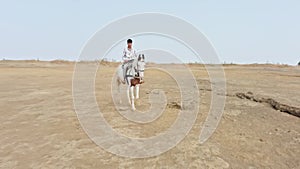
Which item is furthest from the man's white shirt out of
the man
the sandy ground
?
the sandy ground

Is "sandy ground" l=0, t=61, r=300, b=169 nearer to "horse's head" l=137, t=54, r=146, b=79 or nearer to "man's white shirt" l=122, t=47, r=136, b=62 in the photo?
"horse's head" l=137, t=54, r=146, b=79

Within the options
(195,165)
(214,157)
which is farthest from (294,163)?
(195,165)

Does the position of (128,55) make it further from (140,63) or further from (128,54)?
(140,63)

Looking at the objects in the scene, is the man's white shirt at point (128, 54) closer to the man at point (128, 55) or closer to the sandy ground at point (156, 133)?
the man at point (128, 55)

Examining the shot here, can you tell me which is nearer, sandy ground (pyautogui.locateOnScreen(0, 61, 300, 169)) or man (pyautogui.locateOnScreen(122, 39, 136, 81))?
sandy ground (pyautogui.locateOnScreen(0, 61, 300, 169))

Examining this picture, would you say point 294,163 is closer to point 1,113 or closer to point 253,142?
point 253,142

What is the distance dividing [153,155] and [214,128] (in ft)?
7.33

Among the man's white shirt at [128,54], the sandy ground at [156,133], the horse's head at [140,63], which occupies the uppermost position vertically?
the man's white shirt at [128,54]

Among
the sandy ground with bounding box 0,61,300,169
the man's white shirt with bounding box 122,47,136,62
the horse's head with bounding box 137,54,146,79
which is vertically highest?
the man's white shirt with bounding box 122,47,136,62

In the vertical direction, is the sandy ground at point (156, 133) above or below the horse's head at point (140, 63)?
below

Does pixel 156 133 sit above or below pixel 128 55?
below

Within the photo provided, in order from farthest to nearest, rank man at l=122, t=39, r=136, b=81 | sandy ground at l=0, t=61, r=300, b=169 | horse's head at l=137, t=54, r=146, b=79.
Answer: man at l=122, t=39, r=136, b=81 → horse's head at l=137, t=54, r=146, b=79 → sandy ground at l=0, t=61, r=300, b=169

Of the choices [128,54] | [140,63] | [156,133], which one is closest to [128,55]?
[128,54]

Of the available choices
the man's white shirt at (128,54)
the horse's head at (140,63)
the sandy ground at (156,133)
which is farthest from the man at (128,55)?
the sandy ground at (156,133)
